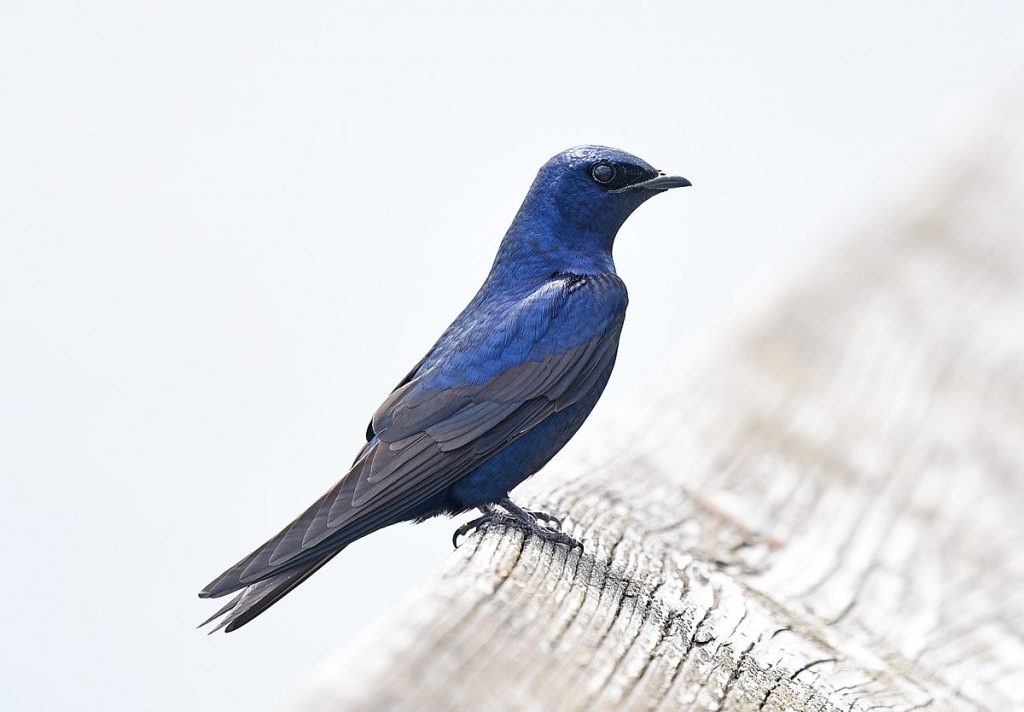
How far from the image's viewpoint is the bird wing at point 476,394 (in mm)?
3562

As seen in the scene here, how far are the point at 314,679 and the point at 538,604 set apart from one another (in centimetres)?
67

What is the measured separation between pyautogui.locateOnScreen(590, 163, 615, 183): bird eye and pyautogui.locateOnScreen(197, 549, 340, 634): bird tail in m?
1.68

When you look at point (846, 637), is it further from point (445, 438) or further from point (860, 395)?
point (860, 395)

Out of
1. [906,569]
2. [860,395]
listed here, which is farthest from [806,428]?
[906,569]

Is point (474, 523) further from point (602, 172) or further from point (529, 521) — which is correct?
point (602, 172)

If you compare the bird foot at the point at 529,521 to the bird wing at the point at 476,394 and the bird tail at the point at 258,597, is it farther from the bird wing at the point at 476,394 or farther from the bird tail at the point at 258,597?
the bird tail at the point at 258,597

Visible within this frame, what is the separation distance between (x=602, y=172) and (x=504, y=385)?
921 mm

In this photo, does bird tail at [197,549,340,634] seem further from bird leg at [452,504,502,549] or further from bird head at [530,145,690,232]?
bird head at [530,145,690,232]

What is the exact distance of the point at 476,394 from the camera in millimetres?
3826

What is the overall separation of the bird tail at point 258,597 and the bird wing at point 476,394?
124mm

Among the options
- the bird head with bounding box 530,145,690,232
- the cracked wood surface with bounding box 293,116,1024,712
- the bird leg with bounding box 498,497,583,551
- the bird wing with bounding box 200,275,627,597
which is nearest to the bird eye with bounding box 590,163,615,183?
the bird head with bounding box 530,145,690,232

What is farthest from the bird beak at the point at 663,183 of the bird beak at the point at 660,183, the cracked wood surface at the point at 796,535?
the cracked wood surface at the point at 796,535

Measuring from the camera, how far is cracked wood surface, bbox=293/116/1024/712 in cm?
212

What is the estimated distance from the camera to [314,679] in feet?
5.70
